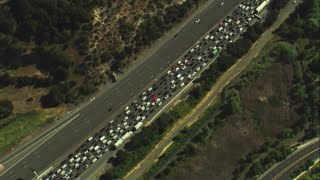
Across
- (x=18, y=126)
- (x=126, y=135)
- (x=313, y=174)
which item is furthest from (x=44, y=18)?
(x=313, y=174)

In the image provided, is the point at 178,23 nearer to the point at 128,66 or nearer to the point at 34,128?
the point at 128,66

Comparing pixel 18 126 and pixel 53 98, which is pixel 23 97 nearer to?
pixel 53 98

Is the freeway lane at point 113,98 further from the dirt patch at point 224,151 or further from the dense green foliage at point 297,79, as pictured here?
the dirt patch at point 224,151

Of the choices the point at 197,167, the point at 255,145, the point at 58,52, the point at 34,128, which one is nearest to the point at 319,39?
the point at 255,145

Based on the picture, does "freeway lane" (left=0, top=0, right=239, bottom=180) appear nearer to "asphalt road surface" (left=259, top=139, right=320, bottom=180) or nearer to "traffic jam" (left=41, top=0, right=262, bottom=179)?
"traffic jam" (left=41, top=0, right=262, bottom=179)

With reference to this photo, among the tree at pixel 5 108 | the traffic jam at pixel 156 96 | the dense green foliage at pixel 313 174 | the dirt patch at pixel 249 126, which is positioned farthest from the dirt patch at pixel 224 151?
the tree at pixel 5 108

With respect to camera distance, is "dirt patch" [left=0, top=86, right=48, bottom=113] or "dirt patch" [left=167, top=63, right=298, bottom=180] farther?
"dirt patch" [left=167, top=63, right=298, bottom=180]

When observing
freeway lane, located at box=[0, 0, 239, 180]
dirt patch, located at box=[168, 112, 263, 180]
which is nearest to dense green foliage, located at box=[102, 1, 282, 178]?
dirt patch, located at box=[168, 112, 263, 180]
